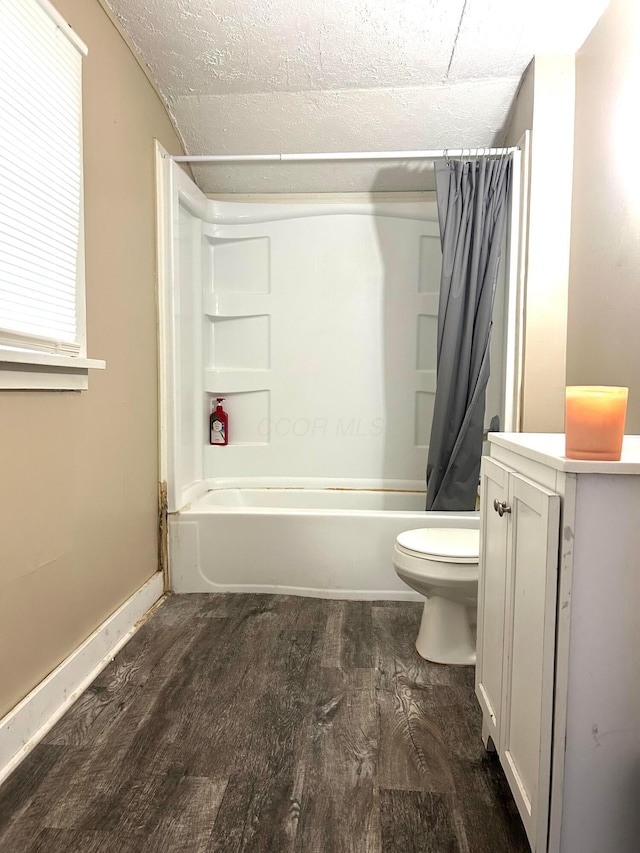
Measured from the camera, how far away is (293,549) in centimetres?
261

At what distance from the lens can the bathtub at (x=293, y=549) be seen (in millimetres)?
2576

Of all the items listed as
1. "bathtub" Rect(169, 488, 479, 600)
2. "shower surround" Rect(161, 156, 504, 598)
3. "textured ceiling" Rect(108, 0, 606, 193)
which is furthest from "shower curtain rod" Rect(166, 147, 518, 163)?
"bathtub" Rect(169, 488, 479, 600)

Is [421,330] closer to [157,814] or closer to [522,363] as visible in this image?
[522,363]

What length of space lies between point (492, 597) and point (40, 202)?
1557mm

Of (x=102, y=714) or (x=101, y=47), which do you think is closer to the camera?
(x=102, y=714)

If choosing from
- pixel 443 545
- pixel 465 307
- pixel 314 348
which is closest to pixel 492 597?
pixel 443 545

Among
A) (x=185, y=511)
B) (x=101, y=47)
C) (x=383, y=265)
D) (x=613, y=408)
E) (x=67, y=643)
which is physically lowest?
(x=67, y=643)

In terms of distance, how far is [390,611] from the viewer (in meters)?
2.47

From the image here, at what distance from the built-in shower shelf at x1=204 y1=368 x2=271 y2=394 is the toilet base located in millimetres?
1691

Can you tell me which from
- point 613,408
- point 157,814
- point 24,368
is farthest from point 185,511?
point 613,408

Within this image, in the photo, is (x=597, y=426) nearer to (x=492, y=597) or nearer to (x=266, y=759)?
(x=492, y=597)

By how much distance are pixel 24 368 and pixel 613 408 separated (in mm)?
1363

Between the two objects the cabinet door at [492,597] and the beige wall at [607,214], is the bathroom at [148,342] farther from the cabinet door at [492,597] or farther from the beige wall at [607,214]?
the cabinet door at [492,597]

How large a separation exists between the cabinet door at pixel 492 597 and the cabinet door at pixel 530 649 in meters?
0.05
